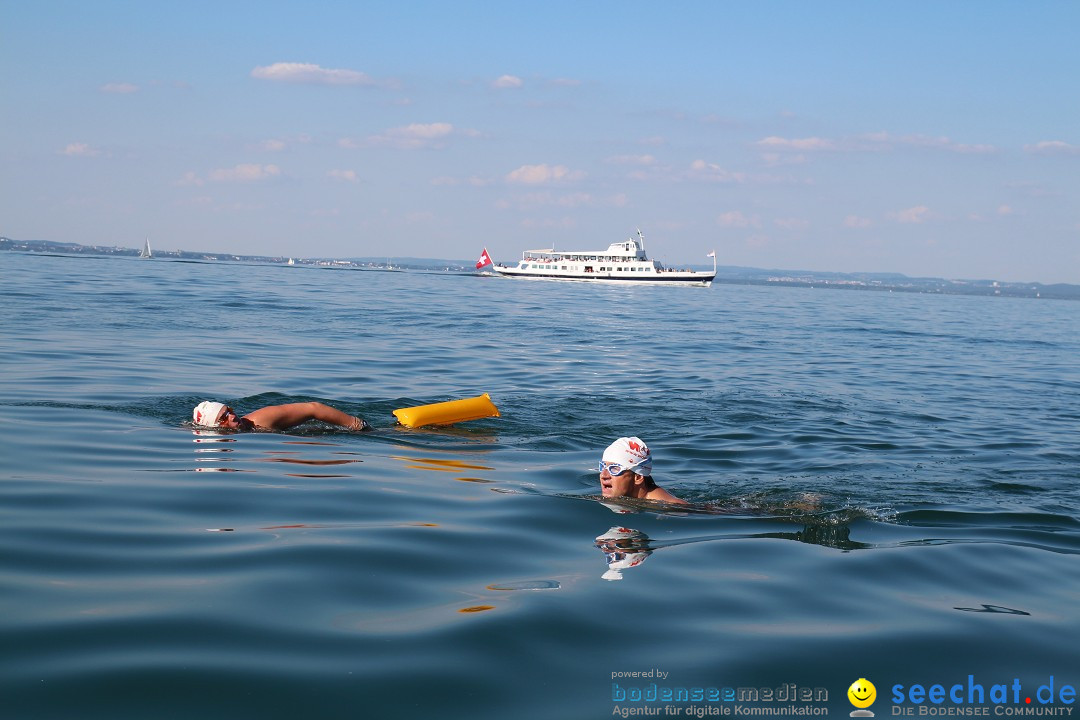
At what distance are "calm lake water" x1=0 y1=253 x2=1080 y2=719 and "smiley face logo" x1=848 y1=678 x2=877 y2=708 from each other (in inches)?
1.4

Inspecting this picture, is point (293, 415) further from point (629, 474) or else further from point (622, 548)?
point (622, 548)

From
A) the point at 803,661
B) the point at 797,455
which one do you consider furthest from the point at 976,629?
the point at 797,455

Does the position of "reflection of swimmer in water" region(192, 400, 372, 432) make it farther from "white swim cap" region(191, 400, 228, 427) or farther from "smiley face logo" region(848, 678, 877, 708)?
"smiley face logo" region(848, 678, 877, 708)

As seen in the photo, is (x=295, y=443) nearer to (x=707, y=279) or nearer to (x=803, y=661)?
(x=803, y=661)

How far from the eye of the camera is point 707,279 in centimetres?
9600

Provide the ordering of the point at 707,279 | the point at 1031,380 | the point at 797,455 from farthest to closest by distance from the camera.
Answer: the point at 707,279, the point at 1031,380, the point at 797,455

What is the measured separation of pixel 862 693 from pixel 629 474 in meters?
3.74

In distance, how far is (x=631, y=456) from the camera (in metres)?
7.66

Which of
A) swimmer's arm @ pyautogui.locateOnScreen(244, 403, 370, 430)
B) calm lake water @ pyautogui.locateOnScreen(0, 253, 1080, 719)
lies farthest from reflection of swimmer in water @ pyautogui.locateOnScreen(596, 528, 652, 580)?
swimmer's arm @ pyautogui.locateOnScreen(244, 403, 370, 430)

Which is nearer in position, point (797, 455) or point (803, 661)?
point (803, 661)

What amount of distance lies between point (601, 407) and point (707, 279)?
277 feet

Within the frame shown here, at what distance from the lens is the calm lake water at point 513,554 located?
155 inches

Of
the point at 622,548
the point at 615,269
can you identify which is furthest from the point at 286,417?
the point at 615,269

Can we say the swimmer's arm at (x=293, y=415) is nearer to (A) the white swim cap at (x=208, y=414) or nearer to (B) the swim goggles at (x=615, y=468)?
(A) the white swim cap at (x=208, y=414)
